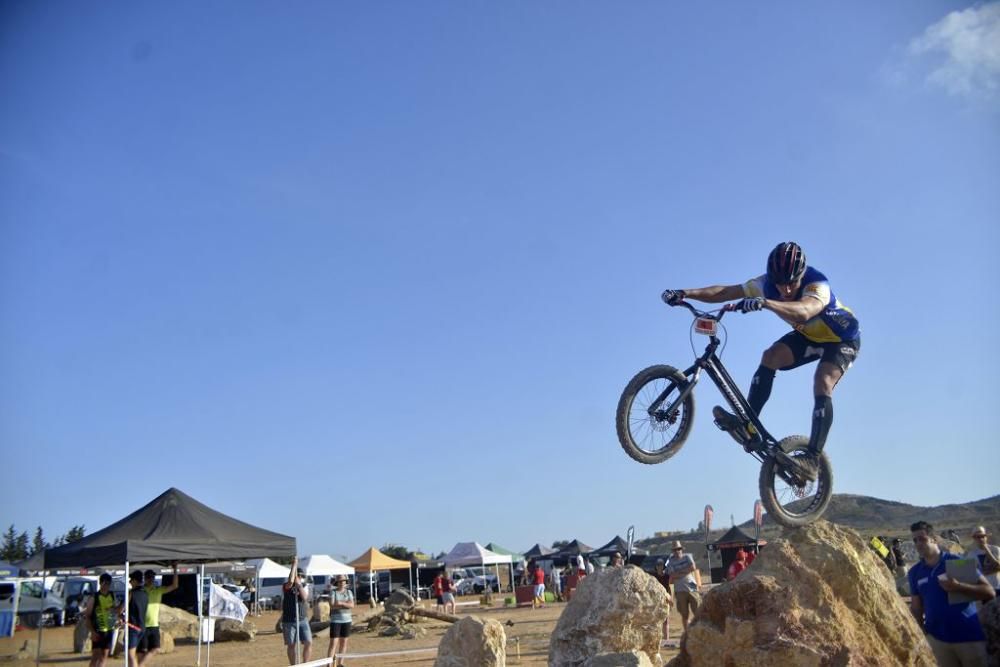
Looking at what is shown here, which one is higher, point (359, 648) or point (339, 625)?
point (339, 625)

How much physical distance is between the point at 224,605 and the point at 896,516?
47.1 m

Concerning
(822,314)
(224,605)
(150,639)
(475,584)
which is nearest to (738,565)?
(822,314)

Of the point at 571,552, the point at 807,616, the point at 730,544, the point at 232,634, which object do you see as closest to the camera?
the point at 807,616

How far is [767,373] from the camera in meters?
8.95

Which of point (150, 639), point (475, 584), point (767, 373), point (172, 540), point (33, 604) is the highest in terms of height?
point (767, 373)

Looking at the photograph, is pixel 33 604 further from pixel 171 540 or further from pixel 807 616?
pixel 807 616

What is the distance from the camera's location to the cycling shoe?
28.0 ft

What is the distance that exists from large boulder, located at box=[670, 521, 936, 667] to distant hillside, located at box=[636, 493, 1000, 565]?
109 feet

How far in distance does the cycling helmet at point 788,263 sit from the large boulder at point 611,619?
4.31 metres

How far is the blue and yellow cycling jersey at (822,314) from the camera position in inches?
329

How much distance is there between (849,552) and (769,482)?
2523mm

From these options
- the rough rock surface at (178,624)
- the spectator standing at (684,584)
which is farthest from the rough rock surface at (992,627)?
the rough rock surface at (178,624)

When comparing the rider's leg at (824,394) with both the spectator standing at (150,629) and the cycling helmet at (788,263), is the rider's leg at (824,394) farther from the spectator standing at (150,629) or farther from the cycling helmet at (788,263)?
the spectator standing at (150,629)

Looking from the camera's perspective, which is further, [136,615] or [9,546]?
[9,546]
